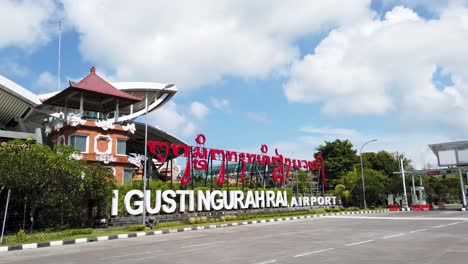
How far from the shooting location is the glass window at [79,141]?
102ft

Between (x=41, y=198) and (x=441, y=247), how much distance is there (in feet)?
64.6

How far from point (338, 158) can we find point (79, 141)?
1888 inches

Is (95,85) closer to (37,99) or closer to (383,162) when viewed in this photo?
(37,99)

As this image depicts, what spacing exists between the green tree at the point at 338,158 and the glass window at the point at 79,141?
1835 inches

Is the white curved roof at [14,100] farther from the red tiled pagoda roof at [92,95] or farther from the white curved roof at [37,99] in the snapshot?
the red tiled pagoda roof at [92,95]

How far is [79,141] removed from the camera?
103 ft

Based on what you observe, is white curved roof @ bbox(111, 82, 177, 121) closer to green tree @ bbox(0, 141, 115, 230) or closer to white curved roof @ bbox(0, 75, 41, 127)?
white curved roof @ bbox(0, 75, 41, 127)

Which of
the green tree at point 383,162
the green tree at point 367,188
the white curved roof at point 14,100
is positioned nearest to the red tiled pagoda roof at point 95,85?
the white curved roof at point 14,100

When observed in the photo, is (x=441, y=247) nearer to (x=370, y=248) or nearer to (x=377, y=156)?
(x=370, y=248)

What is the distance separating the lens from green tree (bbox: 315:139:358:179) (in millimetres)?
67875

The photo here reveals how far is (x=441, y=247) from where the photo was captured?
12398mm

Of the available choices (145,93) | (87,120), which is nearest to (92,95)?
(87,120)

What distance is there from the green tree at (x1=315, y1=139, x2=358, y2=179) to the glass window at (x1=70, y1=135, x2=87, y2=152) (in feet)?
153

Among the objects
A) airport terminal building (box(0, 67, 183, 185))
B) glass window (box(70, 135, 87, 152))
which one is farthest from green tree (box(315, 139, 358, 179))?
glass window (box(70, 135, 87, 152))
